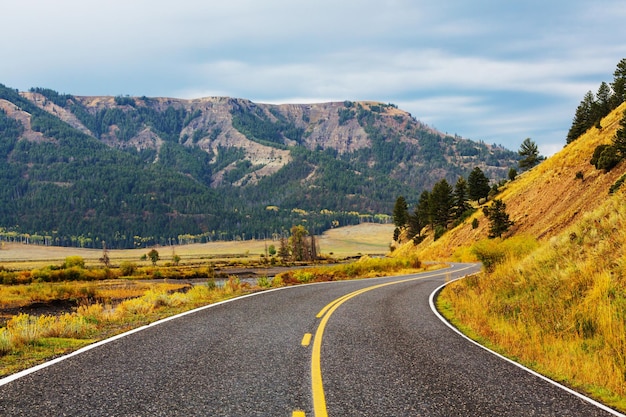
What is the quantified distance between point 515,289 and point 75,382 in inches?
544

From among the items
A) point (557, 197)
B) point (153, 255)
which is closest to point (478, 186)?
point (557, 197)

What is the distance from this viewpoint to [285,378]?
6.96 m

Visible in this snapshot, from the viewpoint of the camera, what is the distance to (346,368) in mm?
7656

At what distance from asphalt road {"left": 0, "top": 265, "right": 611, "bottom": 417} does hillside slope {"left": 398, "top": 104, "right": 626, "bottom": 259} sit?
30.0m

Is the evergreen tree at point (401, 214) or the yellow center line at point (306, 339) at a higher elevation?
the evergreen tree at point (401, 214)

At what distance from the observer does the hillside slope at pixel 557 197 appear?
127ft

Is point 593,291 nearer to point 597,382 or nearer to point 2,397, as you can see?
point 597,382

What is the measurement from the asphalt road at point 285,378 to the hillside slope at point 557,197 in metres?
30.0

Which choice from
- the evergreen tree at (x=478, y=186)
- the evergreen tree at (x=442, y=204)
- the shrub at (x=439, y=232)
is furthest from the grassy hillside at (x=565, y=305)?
the evergreen tree at (x=478, y=186)

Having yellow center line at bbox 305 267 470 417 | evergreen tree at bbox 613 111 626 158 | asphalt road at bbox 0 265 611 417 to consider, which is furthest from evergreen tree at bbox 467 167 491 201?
asphalt road at bbox 0 265 611 417

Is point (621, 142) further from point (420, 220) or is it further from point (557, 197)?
point (420, 220)

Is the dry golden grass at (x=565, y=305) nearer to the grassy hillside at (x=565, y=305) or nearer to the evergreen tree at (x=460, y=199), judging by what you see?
the grassy hillside at (x=565, y=305)

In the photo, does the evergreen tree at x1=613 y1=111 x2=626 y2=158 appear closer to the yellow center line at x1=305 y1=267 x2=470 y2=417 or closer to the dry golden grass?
the dry golden grass

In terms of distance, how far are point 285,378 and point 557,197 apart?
1964 inches
